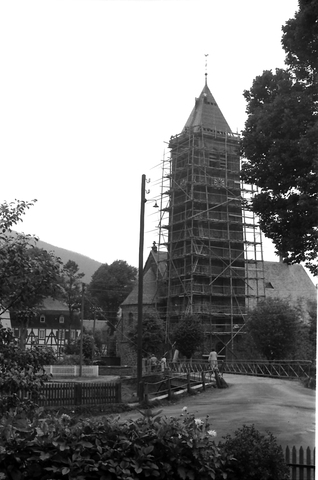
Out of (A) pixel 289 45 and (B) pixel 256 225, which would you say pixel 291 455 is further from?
(A) pixel 289 45

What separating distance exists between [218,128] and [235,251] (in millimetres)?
1740

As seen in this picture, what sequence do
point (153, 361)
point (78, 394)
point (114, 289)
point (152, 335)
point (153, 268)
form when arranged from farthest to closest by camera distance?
point (114, 289) → point (152, 335) → point (153, 361) → point (153, 268) → point (78, 394)

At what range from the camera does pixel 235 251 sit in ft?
24.9

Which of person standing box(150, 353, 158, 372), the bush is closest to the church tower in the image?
person standing box(150, 353, 158, 372)

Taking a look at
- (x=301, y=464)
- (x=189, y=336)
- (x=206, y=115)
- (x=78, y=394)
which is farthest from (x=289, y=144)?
(x=78, y=394)

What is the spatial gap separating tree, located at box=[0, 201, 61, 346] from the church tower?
212 centimetres

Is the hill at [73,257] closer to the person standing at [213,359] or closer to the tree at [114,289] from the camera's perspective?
the person standing at [213,359]

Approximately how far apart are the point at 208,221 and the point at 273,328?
1.87 metres

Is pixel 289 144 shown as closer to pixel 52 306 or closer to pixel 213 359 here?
pixel 213 359

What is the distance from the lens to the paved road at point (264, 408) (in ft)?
19.5

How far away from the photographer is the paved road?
594cm

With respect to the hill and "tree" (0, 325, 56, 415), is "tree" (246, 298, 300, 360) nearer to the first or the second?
the hill

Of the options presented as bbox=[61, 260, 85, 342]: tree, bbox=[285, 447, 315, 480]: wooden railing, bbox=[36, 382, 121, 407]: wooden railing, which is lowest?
bbox=[285, 447, 315, 480]: wooden railing

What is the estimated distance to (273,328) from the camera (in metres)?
7.94
